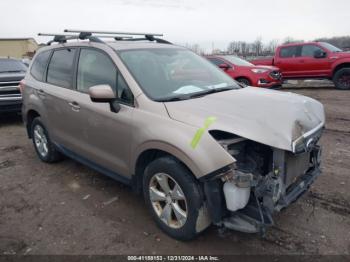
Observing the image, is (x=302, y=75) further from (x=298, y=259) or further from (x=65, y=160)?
(x=298, y=259)

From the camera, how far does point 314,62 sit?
1296 cm

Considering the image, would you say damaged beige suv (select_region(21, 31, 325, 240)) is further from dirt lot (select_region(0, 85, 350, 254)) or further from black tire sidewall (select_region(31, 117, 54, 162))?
black tire sidewall (select_region(31, 117, 54, 162))

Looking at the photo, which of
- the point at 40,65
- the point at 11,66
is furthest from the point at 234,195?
the point at 11,66

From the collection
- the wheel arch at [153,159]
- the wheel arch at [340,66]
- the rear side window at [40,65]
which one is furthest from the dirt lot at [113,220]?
the wheel arch at [340,66]

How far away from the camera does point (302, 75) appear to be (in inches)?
526

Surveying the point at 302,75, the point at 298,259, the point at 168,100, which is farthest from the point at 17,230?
the point at 302,75

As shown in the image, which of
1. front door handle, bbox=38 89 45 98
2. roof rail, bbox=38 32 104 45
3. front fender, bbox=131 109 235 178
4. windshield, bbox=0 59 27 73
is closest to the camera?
front fender, bbox=131 109 235 178

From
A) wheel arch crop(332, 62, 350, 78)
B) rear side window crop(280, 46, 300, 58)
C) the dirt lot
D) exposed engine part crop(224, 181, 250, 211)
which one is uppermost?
rear side window crop(280, 46, 300, 58)

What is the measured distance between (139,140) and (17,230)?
64.2 inches

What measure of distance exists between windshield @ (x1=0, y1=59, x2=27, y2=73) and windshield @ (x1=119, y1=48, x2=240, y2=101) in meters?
6.83

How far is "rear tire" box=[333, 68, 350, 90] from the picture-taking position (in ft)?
40.7

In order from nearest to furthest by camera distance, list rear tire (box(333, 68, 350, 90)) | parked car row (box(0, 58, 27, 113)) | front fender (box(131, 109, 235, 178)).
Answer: front fender (box(131, 109, 235, 178)), parked car row (box(0, 58, 27, 113)), rear tire (box(333, 68, 350, 90))

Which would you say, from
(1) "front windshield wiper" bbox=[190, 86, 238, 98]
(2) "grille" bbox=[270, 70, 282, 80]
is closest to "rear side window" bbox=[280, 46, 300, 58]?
Answer: (2) "grille" bbox=[270, 70, 282, 80]

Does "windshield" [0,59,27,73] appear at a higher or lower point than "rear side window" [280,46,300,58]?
lower
